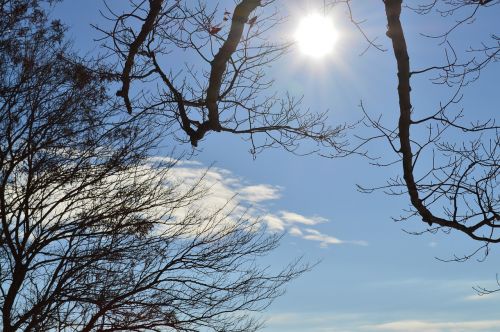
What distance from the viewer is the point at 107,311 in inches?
361

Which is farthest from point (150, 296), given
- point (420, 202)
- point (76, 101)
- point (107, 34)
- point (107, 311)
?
point (420, 202)

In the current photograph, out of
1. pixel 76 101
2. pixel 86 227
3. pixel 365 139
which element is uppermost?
pixel 76 101

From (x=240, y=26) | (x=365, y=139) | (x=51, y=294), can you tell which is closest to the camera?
(x=240, y=26)

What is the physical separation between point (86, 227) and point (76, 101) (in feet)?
7.62

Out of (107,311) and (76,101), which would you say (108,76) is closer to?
(76,101)

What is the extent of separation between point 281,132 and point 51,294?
4801 millimetres

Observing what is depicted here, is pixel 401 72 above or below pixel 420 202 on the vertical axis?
above

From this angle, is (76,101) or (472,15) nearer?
(472,15)

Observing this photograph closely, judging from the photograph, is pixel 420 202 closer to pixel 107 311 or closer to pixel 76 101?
pixel 107 311

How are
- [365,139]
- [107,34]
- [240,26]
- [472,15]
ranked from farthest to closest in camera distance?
1. [107,34]
2. [472,15]
3. [365,139]
4. [240,26]

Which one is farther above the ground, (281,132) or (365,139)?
(281,132)

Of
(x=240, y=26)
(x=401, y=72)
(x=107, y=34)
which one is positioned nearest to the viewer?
(x=401, y=72)

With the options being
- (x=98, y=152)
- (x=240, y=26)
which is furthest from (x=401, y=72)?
(x=98, y=152)

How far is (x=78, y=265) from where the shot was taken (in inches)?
361
